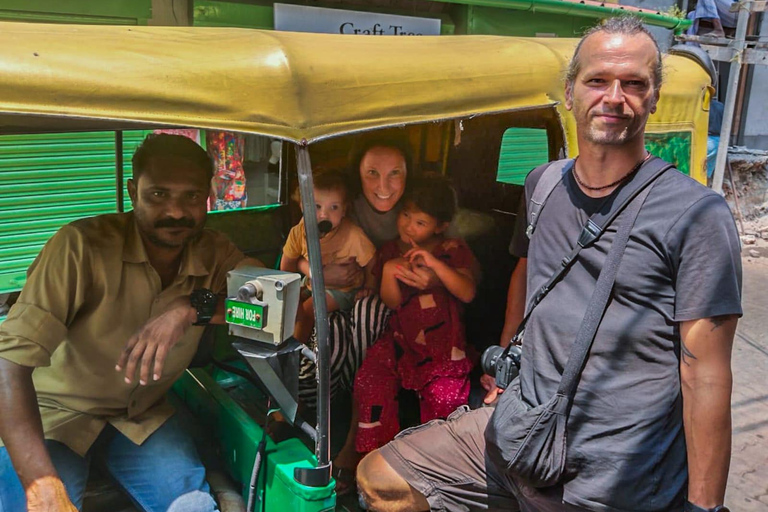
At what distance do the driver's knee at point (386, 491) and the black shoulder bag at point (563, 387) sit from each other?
1.69 feet

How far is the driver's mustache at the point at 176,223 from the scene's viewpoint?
8.24ft

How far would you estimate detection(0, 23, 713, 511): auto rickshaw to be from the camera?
1680 millimetres

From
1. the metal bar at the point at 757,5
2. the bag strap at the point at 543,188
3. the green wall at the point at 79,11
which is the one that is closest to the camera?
the bag strap at the point at 543,188

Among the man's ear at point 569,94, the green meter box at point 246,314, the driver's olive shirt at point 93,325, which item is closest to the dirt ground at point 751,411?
the man's ear at point 569,94

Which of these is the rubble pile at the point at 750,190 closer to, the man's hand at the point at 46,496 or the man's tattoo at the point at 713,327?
the man's tattoo at the point at 713,327

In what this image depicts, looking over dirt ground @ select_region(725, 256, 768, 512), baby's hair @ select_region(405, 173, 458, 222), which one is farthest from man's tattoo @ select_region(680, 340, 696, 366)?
dirt ground @ select_region(725, 256, 768, 512)

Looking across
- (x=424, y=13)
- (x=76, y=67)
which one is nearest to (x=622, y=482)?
(x=76, y=67)

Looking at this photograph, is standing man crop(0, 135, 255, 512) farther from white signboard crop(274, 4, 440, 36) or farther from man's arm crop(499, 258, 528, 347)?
white signboard crop(274, 4, 440, 36)

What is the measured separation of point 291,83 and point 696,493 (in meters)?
1.60

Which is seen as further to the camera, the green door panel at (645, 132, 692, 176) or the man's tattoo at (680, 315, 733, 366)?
the green door panel at (645, 132, 692, 176)

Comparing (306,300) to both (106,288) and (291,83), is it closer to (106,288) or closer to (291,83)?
(106,288)

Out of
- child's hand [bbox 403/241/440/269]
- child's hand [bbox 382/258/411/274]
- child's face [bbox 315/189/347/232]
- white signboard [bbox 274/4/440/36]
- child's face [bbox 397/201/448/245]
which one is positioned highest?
white signboard [bbox 274/4/440/36]

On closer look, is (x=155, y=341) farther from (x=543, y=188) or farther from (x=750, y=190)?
(x=750, y=190)

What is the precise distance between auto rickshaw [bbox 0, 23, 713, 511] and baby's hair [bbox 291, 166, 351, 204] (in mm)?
164
